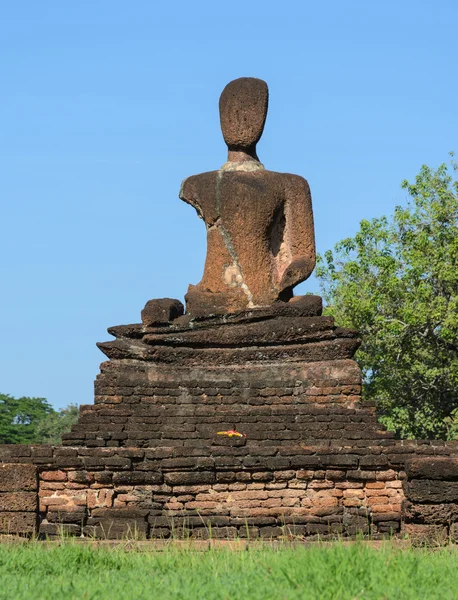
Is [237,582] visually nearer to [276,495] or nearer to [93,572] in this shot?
[93,572]

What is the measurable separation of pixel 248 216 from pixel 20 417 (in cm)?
2965

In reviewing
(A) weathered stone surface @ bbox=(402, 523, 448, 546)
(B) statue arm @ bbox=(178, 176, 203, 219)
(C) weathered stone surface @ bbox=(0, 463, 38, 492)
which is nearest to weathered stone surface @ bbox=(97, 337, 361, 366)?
(B) statue arm @ bbox=(178, 176, 203, 219)

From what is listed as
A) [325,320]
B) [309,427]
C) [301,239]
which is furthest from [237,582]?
[301,239]

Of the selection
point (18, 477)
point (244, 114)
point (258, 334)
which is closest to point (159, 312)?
point (258, 334)

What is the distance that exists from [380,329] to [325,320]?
43.4 feet

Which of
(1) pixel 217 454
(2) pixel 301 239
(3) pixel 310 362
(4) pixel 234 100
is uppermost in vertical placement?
(4) pixel 234 100

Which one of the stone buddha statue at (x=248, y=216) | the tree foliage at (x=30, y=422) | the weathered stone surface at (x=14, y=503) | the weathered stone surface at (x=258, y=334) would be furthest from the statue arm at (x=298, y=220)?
the tree foliage at (x=30, y=422)

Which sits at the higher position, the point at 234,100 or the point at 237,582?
the point at 234,100

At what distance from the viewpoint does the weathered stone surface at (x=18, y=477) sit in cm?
1048

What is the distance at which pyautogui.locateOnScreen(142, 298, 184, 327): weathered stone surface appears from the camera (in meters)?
12.9

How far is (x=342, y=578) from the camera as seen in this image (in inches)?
282

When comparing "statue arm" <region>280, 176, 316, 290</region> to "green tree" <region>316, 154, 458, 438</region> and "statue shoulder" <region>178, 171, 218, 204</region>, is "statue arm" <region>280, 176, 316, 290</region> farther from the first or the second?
"green tree" <region>316, 154, 458, 438</region>

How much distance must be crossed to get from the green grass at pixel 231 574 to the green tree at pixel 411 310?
16.4 m

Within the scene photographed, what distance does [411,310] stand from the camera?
2455 cm
